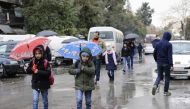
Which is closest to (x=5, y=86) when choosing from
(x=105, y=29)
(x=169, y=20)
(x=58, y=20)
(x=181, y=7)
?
(x=105, y=29)

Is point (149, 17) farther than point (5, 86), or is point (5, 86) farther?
point (149, 17)

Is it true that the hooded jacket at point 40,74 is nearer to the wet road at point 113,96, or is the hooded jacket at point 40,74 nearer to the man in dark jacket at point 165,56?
the wet road at point 113,96

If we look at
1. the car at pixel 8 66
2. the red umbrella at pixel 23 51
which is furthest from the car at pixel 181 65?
the red umbrella at pixel 23 51

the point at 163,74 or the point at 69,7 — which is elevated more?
the point at 69,7

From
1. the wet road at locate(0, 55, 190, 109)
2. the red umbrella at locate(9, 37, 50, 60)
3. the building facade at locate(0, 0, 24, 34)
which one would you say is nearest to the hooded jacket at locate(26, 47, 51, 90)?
the red umbrella at locate(9, 37, 50, 60)

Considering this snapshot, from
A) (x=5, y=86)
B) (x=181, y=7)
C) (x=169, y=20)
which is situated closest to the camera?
(x=5, y=86)

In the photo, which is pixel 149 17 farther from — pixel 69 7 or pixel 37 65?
pixel 37 65

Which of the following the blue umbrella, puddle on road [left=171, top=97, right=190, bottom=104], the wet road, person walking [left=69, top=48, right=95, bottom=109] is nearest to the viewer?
person walking [left=69, top=48, right=95, bottom=109]

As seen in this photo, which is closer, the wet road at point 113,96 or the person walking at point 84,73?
the person walking at point 84,73

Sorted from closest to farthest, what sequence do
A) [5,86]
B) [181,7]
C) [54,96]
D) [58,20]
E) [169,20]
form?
1. [54,96]
2. [5,86]
3. [58,20]
4. [181,7]
5. [169,20]

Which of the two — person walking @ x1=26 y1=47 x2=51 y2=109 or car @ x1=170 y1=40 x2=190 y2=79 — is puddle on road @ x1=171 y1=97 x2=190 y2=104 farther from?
car @ x1=170 y1=40 x2=190 y2=79

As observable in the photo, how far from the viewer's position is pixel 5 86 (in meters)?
18.9

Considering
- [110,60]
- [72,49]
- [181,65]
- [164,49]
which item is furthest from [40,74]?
[181,65]

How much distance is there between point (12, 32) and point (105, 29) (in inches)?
649
